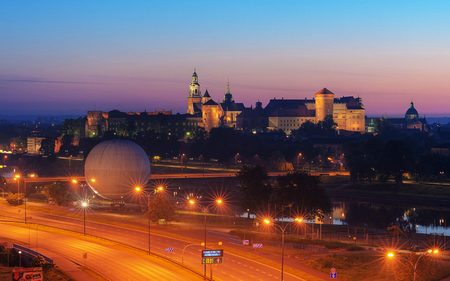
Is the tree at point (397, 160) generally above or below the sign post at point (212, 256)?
above

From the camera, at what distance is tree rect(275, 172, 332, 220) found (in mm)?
71750

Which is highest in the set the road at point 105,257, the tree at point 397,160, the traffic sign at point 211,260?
the tree at point 397,160

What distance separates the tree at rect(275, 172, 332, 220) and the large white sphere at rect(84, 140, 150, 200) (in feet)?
94.8

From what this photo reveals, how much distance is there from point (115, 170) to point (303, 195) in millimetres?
34502

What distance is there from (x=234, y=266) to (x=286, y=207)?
28780 mm

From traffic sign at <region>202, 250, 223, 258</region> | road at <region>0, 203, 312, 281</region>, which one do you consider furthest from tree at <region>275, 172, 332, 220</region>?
traffic sign at <region>202, 250, 223, 258</region>

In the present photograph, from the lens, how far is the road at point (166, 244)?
43.3m

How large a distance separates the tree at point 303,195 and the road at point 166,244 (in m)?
14.7

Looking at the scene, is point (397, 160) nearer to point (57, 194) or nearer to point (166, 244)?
point (57, 194)

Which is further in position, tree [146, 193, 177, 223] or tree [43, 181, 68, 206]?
tree [43, 181, 68, 206]

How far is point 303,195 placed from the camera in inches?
2842

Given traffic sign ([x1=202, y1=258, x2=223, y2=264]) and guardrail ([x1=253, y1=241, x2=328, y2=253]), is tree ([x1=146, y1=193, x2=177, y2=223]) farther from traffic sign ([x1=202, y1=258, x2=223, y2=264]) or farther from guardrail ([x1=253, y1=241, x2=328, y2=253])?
traffic sign ([x1=202, y1=258, x2=223, y2=264])

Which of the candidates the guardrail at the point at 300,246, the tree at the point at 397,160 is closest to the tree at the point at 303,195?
the guardrail at the point at 300,246

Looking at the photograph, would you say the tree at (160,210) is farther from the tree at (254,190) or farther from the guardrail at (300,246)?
the guardrail at (300,246)
